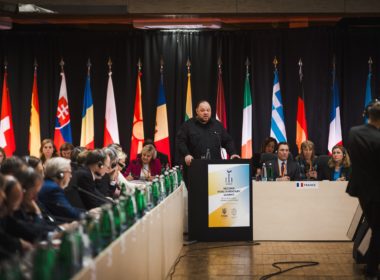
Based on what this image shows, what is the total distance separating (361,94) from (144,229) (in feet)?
22.2

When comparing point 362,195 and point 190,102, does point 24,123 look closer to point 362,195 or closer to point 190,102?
point 190,102

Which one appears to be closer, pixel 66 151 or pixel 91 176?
pixel 91 176

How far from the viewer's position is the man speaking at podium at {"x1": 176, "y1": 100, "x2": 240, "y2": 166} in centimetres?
757

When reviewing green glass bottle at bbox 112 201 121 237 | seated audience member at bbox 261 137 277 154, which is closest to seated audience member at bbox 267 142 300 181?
seated audience member at bbox 261 137 277 154

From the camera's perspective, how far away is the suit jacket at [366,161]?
Answer: 479 centimetres

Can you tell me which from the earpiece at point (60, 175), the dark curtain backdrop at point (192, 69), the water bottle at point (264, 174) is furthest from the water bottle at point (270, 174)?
the earpiece at point (60, 175)

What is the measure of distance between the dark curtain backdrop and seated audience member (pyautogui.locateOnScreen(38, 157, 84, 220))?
559 centimetres

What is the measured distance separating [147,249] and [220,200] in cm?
299

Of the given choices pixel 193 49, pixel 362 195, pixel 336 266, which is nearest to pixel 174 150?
pixel 193 49

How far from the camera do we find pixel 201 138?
762 cm

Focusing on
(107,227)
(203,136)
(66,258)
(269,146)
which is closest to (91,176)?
(203,136)

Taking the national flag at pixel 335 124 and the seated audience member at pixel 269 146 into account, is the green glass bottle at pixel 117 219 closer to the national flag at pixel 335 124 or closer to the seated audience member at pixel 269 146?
the seated audience member at pixel 269 146

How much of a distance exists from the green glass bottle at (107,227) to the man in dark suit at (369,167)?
215 cm

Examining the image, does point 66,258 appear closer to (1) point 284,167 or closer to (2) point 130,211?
(2) point 130,211
